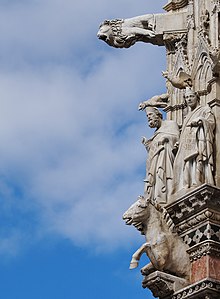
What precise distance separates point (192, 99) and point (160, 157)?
4.20 ft

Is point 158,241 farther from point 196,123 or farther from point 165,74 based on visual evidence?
point 165,74

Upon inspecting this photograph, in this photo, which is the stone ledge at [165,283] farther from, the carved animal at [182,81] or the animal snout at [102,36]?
the animal snout at [102,36]

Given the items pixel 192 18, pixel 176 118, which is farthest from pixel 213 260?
pixel 192 18

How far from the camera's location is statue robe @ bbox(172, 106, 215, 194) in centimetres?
2116

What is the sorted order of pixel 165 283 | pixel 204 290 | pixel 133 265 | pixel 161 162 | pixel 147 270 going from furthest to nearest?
pixel 161 162 → pixel 147 270 → pixel 133 265 → pixel 165 283 → pixel 204 290

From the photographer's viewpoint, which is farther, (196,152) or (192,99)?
(192,99)

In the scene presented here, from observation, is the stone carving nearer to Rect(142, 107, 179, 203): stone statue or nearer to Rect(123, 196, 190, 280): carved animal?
Rect(142, 107, 179, 203): stone statue

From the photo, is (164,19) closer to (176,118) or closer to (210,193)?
(176,118)

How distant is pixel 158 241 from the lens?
70.0 feet

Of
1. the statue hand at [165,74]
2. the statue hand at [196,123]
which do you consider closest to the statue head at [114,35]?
the statue hand at [165,74]

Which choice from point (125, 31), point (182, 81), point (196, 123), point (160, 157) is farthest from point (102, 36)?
point (196, 123)

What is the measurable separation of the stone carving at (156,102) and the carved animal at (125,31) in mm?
1543

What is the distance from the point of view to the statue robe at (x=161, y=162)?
2198 cm

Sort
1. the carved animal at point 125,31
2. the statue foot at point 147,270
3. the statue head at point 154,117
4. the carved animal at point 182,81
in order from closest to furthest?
the statue foot at point 147,270 < the carved animal at point 182,81 < the statue head at point 154,117 < the carved animal at point 125,31
